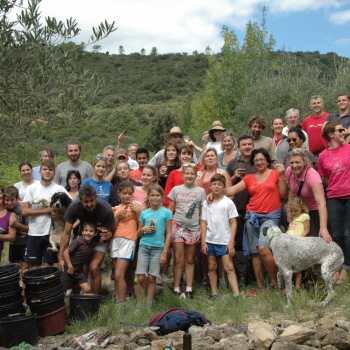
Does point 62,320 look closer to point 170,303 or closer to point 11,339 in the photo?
point 11,339

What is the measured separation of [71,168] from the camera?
27.6 feet

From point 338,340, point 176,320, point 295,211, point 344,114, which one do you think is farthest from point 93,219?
point 344,114

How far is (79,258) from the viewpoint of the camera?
7.26 metres

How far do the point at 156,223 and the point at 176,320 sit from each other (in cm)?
157

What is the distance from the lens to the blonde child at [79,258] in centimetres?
717

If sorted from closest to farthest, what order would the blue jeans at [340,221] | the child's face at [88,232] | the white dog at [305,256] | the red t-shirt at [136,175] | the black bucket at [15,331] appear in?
the black bucket at [15,331] < the white dog at [305,256] < the blue jeans at [340,221] < the child's face at [88,232] < the red t-shirt at [136,175]

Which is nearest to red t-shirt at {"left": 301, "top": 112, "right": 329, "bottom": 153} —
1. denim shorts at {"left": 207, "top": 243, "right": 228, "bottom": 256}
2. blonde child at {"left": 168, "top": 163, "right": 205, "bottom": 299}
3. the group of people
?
the group of people

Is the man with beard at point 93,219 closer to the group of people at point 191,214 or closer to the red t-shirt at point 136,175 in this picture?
the group of people at point 191,214

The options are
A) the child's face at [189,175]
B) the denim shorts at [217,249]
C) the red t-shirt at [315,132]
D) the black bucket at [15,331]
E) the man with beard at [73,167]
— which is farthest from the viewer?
the red t-shirt at [315,132]

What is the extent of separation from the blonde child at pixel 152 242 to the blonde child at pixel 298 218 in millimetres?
1759

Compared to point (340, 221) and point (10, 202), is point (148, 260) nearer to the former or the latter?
point (10, 202)

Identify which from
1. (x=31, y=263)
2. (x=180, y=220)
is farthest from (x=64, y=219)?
(x=180, y=220)

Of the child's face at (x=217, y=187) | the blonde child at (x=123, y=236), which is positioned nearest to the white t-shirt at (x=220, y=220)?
the child's face at (x=217, y=187)

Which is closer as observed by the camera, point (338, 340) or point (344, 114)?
point (338, 340)
